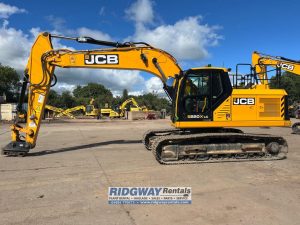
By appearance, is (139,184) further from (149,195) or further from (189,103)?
(189,103)

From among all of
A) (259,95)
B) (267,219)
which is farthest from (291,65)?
(267,219)

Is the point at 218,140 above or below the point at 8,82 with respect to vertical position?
below

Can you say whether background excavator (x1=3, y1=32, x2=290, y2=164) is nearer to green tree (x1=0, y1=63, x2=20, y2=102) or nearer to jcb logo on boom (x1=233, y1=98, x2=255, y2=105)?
jcb logo on boom (x1=233, y1=98, x2=255, y2=105)

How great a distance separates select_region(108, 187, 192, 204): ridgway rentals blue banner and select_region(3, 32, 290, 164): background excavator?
2747mm

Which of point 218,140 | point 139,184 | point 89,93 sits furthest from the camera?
point 89,93

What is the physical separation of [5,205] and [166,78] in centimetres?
695

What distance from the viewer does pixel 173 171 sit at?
8.89m

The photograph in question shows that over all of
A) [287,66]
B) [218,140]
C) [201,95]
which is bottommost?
[218,140]

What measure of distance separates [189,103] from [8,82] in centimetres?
8528

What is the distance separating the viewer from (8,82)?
87.1m

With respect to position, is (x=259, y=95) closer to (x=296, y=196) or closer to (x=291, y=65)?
(x=296, y=196)

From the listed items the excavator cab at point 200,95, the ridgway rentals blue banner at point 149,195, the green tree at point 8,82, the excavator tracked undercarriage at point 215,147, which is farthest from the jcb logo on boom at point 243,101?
the green tree at point 8,82

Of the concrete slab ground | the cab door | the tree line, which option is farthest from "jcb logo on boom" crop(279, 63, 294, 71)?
the tree line

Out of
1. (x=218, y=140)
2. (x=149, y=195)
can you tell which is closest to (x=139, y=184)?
(x=149, y=195)
